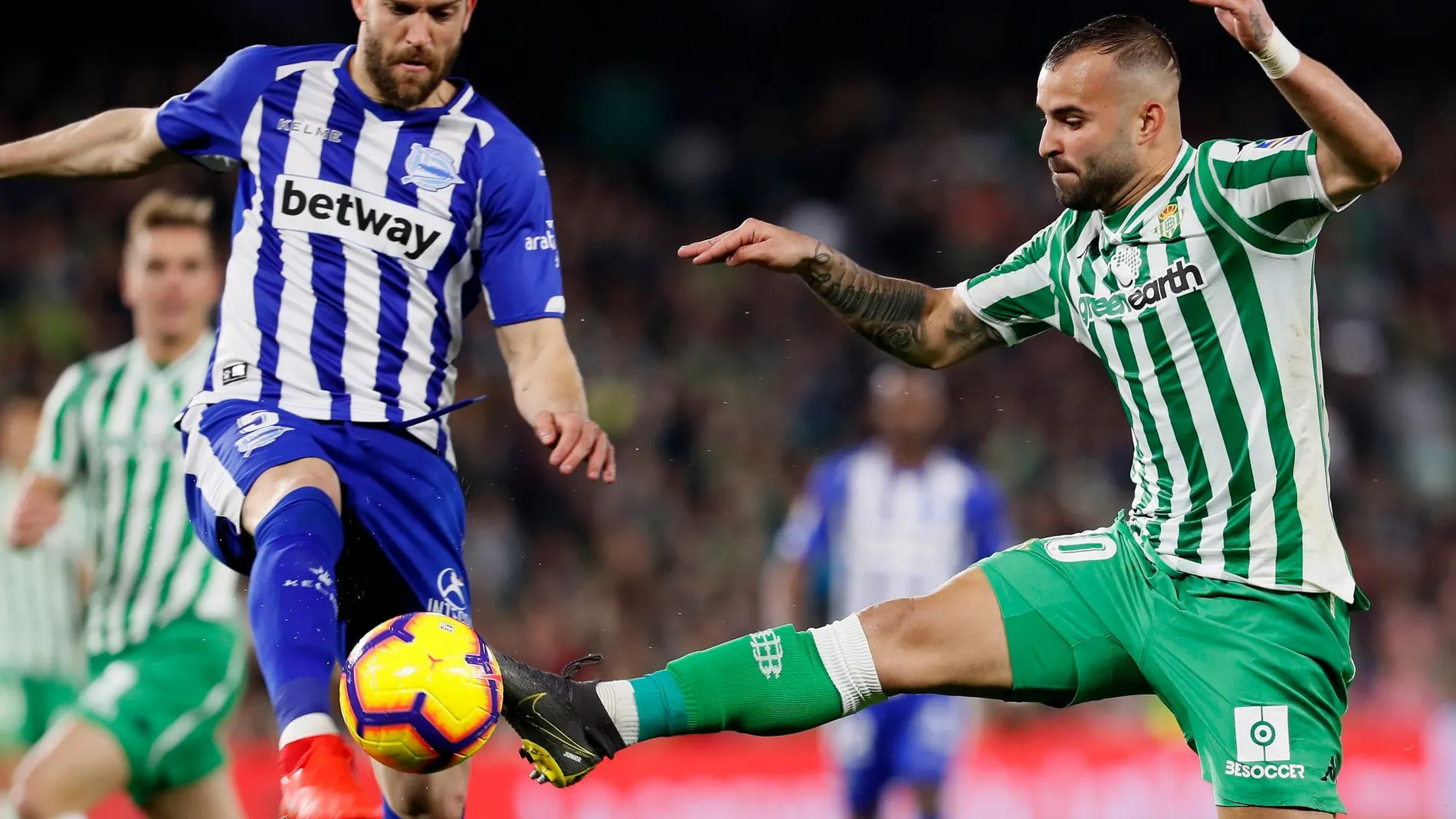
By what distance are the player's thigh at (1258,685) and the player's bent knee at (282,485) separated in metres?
2.18

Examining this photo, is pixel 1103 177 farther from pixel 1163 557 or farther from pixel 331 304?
pixel 331 304

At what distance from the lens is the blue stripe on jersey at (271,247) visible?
4590 mm

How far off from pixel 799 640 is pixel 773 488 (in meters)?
9.08

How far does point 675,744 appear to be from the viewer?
33.3ft

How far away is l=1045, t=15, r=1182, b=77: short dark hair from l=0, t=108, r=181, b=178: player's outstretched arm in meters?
2.61

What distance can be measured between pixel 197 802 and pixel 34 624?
7.81 feet

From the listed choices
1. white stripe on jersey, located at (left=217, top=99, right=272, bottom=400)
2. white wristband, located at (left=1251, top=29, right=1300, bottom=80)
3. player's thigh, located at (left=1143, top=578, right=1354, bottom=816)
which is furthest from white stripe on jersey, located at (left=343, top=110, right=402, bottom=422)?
white wristband, located at (left=1251, top=29, right=1300, bottom=80)

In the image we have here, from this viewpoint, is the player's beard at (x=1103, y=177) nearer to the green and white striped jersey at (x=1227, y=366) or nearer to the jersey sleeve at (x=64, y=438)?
the green and white striped jersey at (x=1227, y=366)

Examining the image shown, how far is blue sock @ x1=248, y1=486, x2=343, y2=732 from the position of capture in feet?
12.5

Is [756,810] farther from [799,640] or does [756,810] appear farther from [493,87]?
[493,87]

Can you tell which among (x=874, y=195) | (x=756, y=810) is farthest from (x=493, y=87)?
(x=756, y=810)

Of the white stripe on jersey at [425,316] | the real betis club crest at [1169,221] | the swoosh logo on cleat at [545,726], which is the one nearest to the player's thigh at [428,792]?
the swoosh logo on cleat at [545,726]

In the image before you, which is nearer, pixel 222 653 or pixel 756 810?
pixel 222 653

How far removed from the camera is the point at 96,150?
4.86 meters
